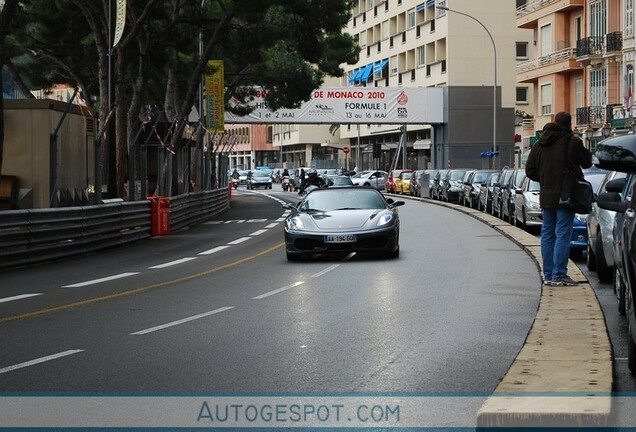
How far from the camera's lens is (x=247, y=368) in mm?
8375

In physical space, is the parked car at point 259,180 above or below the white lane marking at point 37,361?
above

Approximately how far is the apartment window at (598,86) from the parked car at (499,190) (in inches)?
744

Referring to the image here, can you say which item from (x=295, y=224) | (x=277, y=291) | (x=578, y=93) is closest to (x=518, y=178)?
(x=295, y=224)

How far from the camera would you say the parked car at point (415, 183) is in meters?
61.3

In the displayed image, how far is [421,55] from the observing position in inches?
3339

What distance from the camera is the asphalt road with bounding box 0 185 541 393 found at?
8.02 meters

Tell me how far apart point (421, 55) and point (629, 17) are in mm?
36024

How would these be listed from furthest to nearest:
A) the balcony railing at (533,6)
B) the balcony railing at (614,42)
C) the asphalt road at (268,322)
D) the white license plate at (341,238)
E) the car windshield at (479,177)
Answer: the balcony railing at (533,6) < the balcony railing at (614,42) < the car windshield at (479,177) < the white license plate at (341,238) < the asphalt road at (268,322)

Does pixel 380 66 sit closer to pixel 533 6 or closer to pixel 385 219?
pixel 533 6

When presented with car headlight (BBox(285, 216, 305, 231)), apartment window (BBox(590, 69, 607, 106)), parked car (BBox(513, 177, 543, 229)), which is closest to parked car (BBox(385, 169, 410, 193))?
apartment window (BBox(590, 69, 607, 106))

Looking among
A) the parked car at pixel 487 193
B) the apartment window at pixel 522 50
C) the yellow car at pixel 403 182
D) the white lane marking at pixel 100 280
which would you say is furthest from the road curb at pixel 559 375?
the apartment window at pixel 522 50

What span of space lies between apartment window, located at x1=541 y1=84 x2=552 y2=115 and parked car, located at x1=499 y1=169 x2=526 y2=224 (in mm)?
26766

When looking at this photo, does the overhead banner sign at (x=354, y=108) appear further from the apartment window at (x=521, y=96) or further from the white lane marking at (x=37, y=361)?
the white lane marking at (x=37, y=361)

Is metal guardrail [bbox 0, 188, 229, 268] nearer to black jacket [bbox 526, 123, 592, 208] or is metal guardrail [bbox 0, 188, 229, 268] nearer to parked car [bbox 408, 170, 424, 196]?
black jacket [bbox 526, 123, 592, 208]
